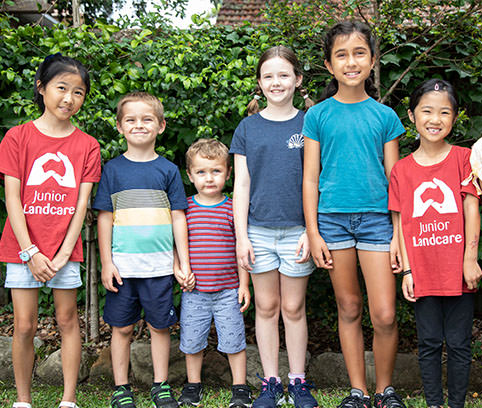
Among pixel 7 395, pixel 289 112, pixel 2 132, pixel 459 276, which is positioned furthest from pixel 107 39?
pixel 459 276

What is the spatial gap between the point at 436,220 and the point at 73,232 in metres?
1.94

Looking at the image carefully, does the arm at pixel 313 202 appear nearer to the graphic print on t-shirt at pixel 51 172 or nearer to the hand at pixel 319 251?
the hand at pixel 319 251

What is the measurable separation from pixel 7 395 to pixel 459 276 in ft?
9.49

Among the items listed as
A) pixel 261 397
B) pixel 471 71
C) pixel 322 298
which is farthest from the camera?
pixel 322 298

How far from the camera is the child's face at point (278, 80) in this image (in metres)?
2.66

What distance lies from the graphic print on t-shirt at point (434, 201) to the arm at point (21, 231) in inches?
76.4

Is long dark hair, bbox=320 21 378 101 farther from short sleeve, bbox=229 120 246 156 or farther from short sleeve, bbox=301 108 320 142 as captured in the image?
short sleeve, bbox=229 120 246 156

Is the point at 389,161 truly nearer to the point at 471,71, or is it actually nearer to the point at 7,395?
the point at 471,71

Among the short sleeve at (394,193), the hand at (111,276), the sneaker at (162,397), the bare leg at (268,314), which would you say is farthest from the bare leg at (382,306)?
the hand at (111,276)

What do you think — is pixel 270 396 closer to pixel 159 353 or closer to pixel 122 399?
pixel 159 353

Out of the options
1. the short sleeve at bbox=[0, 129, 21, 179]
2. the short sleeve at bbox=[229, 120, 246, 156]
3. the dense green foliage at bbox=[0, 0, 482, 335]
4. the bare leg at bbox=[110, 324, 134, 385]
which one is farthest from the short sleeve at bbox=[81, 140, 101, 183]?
the bare leg at bbox=[110, 324, 134, 385]

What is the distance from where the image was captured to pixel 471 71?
3322mm

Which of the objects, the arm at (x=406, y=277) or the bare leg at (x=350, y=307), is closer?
the arm at (x=406, y=277)

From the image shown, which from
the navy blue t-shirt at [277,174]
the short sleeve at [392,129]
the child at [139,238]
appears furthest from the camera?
the child at [139,238]
